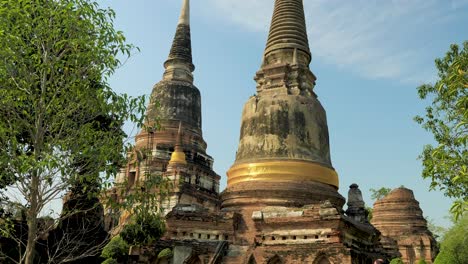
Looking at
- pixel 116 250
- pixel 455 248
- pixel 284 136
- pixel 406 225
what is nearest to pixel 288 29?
pixel 284 136

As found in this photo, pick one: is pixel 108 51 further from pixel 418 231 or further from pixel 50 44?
pixel 418 231

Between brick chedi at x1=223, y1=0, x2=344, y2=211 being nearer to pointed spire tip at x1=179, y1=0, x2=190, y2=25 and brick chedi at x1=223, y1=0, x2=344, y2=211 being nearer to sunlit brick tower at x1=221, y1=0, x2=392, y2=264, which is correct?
sunlit brick tower at x1=221, y1=0, x2=392, y2=264

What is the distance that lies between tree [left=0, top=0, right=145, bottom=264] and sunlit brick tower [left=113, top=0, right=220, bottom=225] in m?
17.6

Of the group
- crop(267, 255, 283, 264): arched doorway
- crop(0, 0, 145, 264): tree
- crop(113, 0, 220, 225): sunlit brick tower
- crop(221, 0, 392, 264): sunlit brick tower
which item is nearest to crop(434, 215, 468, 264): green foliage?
crop(221, 0, 392, 264): sunlit brick tower

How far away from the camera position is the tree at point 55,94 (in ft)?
25.6

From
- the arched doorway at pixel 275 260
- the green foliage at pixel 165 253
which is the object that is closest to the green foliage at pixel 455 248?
the arched doorway at pixel 275 260

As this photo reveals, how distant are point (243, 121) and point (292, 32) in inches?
176

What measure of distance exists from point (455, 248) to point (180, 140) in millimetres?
15992

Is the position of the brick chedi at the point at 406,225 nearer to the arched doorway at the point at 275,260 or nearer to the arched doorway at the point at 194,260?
the arched doorway at the point at 275,260

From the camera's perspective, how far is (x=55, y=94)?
7.87 m

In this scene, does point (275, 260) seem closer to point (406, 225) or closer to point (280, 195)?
point (280, 195)

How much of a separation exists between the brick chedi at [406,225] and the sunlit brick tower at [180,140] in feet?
36.5

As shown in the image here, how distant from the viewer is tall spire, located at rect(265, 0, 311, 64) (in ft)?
62.6

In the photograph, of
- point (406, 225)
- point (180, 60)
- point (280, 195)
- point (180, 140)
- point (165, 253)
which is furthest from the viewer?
point (180, 60)
